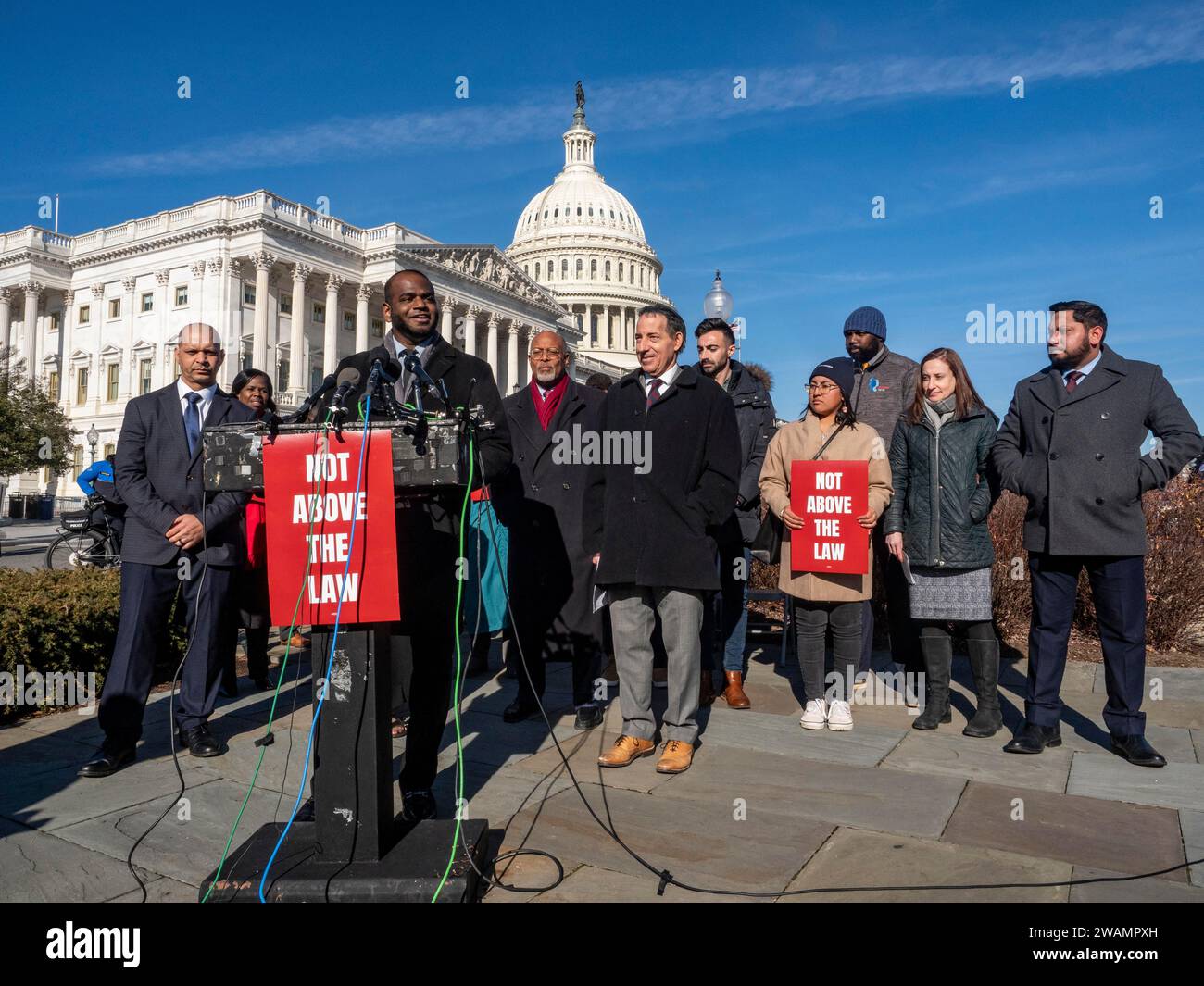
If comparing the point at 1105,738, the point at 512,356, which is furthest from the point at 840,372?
the point at 512,356

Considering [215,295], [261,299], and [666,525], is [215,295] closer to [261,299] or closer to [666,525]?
[261,299]

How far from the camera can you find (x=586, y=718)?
533cm

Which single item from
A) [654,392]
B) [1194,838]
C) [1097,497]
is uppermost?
[654,392]

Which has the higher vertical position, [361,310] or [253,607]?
[361,310]

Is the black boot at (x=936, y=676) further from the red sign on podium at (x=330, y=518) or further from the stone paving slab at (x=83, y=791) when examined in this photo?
the stone paving slab at (x=83, y=791)

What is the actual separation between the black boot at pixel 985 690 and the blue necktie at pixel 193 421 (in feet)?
14.5

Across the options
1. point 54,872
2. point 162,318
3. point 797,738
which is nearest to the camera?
point 54,872

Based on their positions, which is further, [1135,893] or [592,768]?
[592,768]

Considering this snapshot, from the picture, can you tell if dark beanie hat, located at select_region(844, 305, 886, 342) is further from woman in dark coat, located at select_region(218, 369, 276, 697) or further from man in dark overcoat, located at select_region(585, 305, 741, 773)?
woman in dark coat, located at select_region(218, 369, 276, 697)

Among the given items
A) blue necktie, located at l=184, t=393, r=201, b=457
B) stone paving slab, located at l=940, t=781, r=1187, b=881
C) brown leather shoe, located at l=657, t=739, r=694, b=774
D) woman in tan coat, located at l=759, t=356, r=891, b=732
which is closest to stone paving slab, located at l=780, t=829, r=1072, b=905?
stone paving slab, located at l=940, t=781, r=1187, b=881

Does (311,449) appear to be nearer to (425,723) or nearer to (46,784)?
(425,723)

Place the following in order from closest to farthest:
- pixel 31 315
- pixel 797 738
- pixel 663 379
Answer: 1. pixel 663 379
2. pixel 797 738
3. pixel 31 315

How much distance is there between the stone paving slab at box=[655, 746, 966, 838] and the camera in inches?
149

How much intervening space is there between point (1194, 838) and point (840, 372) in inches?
120
